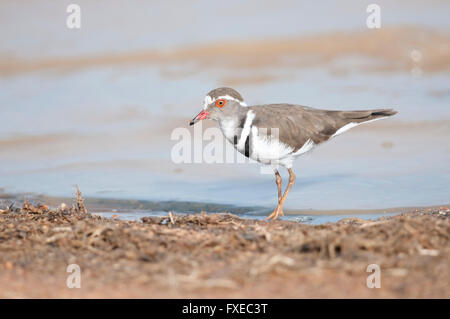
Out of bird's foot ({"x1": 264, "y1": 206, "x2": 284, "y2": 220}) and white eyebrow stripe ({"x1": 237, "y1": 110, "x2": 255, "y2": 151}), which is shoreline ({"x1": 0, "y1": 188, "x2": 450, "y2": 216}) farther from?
white eyebrow stripe ({"x1": 237, "y1": 110, "x2": 255, "y2": 151})

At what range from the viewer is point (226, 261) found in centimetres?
424

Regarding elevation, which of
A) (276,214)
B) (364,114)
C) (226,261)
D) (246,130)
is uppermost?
(364,114)

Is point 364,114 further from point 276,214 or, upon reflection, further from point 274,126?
point 276,214

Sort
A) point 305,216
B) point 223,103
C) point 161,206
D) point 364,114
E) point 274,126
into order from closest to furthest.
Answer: point 274,126
point 305,216
point 223,103
point 364,114
point 161,206

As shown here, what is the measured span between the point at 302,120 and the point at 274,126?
0.47 meters

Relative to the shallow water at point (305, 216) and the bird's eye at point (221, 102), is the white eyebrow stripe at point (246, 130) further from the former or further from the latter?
the shallow water at point (305, 216)

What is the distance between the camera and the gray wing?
705 centimetres

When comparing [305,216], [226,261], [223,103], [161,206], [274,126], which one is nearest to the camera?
[226,261]

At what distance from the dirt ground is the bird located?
1.82m

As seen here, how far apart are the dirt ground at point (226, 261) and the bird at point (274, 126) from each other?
5.98 ft

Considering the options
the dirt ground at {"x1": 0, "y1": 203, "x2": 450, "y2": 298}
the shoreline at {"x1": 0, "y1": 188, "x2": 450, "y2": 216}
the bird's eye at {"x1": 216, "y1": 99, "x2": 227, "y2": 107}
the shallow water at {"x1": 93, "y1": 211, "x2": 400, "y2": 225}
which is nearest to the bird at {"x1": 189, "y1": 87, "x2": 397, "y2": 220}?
the bird's eye at {"x1": 216, "y1": 99, "x2": 227, "y2": 107}

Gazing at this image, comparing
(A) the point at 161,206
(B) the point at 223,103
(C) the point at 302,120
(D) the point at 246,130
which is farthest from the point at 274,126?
(A) the point at 161,206

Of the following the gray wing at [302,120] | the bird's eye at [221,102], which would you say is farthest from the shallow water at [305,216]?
the bird's eye at [221,102]
